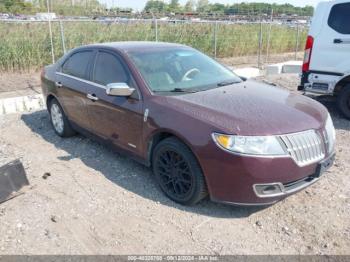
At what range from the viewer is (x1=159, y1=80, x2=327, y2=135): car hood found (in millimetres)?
3076

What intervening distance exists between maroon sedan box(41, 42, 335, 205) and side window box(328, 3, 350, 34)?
2860 mm

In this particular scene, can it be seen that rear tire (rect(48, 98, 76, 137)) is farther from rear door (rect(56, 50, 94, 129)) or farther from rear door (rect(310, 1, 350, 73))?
rear door (rect(310, 1, 350, 73))

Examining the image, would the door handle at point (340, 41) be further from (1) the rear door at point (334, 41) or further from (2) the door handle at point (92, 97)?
(2) the door handle at point (92, 97)

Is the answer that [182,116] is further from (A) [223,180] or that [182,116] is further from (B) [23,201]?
(B) [23,201]

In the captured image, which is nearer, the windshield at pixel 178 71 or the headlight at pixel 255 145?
the headlight at pixel 255 145

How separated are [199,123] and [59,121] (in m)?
3.25

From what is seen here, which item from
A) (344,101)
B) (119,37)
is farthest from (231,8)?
(344,101)

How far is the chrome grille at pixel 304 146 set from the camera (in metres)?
3.03

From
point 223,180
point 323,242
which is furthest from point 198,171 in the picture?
point 323,242

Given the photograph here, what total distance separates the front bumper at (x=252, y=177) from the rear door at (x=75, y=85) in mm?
2379

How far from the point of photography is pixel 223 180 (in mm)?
3086

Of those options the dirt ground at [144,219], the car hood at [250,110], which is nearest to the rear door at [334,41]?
the dirt ground at [144,219]

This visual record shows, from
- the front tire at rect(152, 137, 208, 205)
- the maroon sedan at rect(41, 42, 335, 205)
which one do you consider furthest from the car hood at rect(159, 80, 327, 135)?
the front tire at rect(152, 137, 208, 205)

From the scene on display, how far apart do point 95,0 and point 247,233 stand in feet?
51.0
